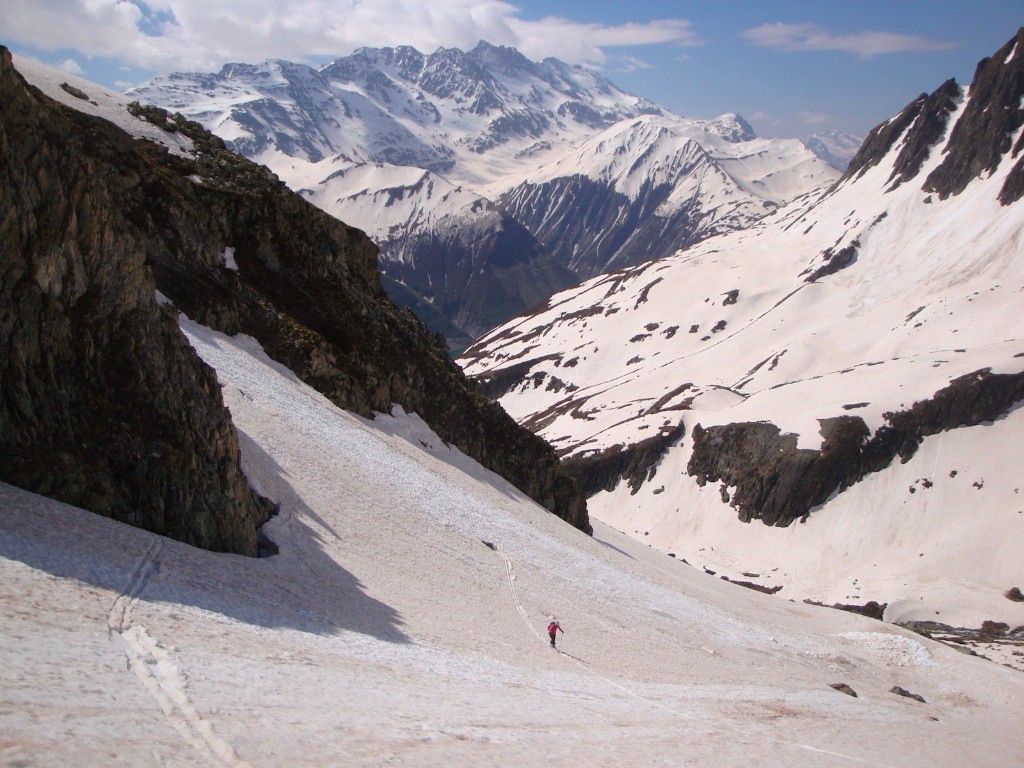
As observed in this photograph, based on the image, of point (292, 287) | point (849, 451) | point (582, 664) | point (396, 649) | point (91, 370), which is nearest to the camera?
point (396, 649)

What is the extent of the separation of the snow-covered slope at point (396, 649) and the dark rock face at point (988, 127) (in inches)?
6403

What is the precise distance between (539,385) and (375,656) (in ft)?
552

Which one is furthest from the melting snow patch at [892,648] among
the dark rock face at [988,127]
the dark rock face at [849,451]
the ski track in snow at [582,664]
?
the dark rock face at [988,127]

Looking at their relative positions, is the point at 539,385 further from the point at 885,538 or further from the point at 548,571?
the point at 548,571

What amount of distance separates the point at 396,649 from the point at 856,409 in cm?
9608

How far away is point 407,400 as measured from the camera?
5162 cm

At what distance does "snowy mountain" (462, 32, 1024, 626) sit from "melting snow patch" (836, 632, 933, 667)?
104 ft

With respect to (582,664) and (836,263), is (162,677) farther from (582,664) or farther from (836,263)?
(836,263)

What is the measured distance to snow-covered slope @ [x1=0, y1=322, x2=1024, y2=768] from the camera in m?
12.3

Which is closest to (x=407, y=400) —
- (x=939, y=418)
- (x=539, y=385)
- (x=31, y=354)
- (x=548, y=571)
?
(x=548, y=571)

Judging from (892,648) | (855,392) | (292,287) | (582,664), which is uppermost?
(855,392)

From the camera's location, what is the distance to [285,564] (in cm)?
2366

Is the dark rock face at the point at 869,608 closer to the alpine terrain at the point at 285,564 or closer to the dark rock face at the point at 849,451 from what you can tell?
the dark rock face at the point at 849,451

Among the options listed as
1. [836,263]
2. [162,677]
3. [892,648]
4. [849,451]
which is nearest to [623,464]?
[849,451]
